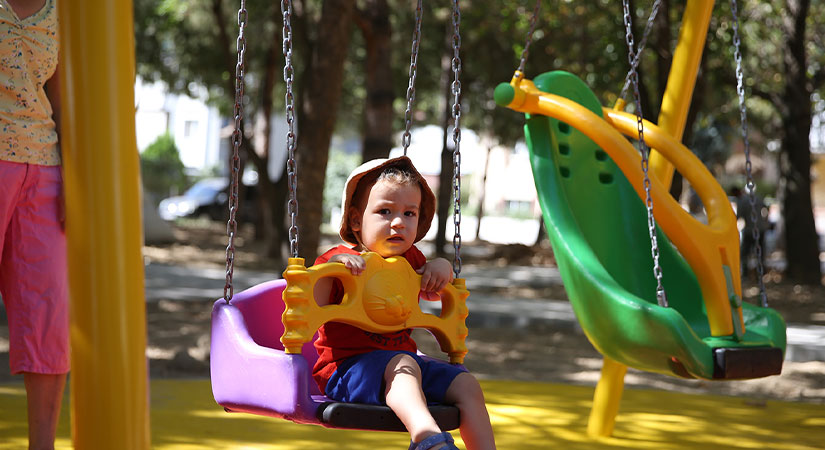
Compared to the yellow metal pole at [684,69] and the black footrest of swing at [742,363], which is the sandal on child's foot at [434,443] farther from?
the yellow metal pole at [684,69]

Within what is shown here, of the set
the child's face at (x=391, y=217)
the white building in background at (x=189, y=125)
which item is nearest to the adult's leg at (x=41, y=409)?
the child's face at (x=391, y=217)

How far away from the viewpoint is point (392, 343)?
271cm

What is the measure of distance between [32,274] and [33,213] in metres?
0.19

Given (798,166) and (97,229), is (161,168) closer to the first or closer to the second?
(798,166)

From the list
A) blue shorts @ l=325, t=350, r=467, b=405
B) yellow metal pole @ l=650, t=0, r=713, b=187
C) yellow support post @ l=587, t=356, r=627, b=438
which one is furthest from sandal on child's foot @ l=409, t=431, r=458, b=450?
yellow metal pole @ l=650, t=0, r=713, b=187

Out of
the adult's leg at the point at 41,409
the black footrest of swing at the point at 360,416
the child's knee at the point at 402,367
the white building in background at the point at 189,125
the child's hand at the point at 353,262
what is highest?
the white building in background at the point at 189,125

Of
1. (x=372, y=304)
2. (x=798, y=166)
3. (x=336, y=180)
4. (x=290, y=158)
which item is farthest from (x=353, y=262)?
(x=336, y=180)

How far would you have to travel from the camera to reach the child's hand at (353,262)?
8.50 feet

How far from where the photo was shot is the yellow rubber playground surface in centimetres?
373

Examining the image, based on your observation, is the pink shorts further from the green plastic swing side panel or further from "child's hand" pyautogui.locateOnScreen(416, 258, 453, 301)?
the green plastic swing side panel

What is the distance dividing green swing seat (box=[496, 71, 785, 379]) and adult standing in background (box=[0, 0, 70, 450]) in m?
1.95

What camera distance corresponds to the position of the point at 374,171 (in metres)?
2.78

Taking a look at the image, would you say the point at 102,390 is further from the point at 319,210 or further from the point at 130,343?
the point at 319,210

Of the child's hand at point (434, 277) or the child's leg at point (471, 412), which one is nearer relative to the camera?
the child's leg at point (471, 412)
